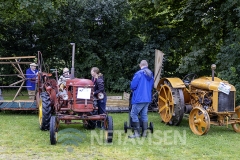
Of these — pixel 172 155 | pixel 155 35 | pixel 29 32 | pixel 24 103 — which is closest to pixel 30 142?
pixel 172 155

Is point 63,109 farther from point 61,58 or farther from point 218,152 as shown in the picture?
point 61,58

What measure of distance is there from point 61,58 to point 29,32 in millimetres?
2111

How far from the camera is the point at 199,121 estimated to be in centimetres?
776

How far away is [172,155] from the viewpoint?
5.98m

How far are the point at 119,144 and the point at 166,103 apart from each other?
8.96ft

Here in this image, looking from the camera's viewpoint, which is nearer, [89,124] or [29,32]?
[89,124]

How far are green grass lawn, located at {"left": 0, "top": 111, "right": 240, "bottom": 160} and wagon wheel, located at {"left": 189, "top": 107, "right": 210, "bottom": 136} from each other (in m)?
0.15

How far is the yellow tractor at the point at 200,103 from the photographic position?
779 centimetres

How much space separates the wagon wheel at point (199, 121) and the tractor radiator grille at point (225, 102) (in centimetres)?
42

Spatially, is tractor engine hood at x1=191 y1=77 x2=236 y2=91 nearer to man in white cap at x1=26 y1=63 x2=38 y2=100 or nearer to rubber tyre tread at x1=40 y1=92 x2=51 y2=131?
rubber tyre tread at x1=40 y1=92 x2=51 y2=131

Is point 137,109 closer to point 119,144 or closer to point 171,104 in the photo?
point 119,144

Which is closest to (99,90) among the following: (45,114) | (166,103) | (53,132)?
(45,114)

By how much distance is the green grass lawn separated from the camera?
19.3ft

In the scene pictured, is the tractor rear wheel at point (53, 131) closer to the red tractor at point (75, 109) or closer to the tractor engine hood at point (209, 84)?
the red tractor at point (75, 109)
